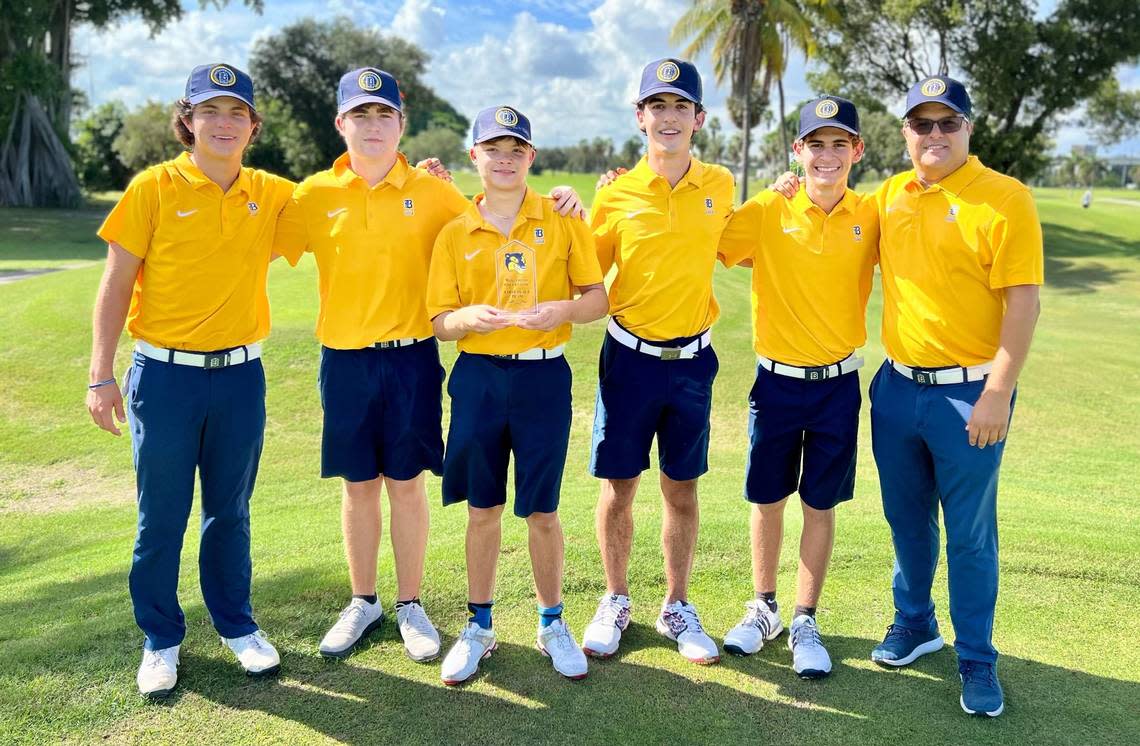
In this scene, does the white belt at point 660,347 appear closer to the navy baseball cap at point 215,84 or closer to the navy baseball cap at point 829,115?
the navy baseball cap at point 829,115

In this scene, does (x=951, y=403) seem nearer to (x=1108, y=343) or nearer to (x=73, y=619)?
(x=73, y=619)

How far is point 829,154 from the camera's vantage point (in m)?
4.34

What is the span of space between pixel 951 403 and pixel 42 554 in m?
6.71

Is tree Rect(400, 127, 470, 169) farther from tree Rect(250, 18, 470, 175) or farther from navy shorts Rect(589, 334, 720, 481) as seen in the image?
navy shorts Rect(589, 334, 720, 481)

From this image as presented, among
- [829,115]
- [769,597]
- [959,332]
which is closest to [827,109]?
[829,115]

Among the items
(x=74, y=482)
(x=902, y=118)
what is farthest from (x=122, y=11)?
(x=902, y=118)

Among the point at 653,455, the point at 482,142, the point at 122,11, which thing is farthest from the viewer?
the point at 122,11

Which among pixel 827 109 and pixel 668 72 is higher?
pixel 668 72

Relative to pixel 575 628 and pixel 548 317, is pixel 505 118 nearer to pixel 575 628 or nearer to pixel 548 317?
pixel 548 317

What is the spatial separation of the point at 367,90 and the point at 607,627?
2.94 meters

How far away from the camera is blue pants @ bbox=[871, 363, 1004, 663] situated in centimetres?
404

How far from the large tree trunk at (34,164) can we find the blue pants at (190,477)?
3825 cm

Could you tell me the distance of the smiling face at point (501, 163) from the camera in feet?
13.3

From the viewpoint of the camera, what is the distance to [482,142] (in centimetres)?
404
